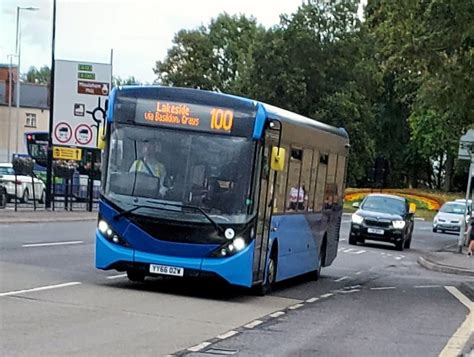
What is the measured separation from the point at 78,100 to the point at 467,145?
55.1 feet

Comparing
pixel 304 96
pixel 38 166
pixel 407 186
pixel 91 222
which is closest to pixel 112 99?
pixel 91 222

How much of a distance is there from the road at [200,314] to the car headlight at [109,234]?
0.74 metres

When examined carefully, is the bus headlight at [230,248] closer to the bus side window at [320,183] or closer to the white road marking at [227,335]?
the white road marking at [227,335]

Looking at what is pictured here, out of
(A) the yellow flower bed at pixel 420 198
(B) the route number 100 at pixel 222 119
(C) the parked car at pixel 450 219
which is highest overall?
(B) the route number 100 at pixel 222 119

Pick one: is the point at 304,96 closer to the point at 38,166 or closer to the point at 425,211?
the point at 425,211

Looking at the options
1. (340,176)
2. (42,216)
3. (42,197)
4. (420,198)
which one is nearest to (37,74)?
(420,198)

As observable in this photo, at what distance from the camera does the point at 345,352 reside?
10.8 meters

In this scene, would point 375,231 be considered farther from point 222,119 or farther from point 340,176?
point 222,119

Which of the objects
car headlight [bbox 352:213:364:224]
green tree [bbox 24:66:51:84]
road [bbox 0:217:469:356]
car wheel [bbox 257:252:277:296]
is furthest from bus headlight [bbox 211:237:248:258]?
green tree [bbox 24:66:51:84]

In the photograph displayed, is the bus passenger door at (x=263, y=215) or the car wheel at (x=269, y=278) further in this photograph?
the car wheel at (x=269, y=278)

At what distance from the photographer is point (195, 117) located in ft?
48.2

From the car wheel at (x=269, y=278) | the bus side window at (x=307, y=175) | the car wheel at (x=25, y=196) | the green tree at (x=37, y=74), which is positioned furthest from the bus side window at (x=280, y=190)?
the green tree at (x=37, y=74)

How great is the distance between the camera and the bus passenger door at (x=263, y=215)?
1486 centimetres

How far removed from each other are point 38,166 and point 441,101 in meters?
38.1
